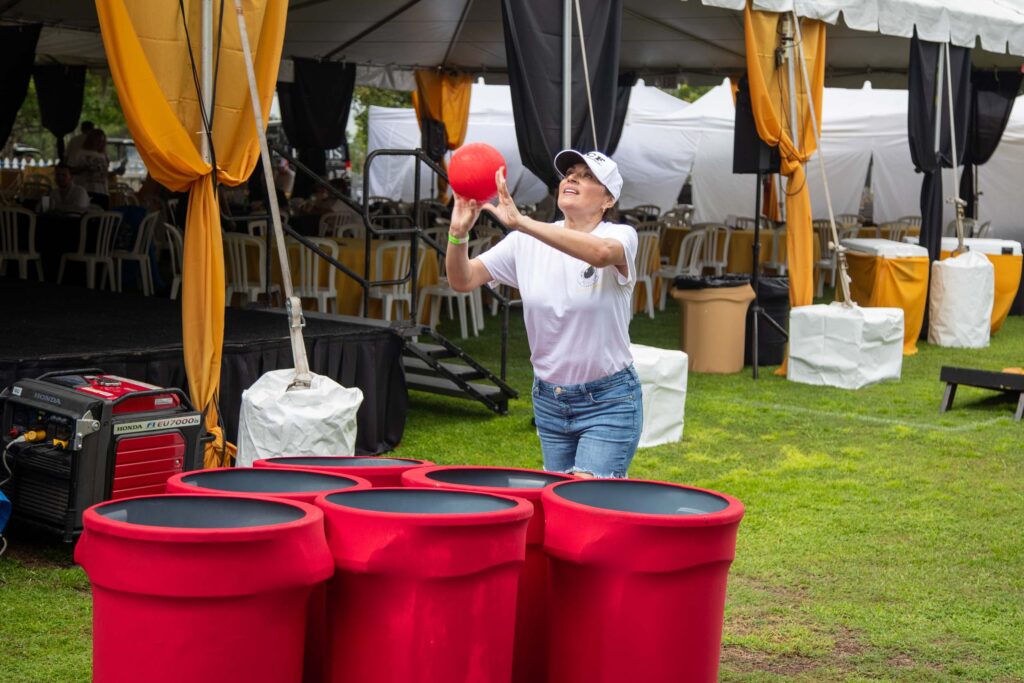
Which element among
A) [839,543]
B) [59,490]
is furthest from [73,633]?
[839,543]

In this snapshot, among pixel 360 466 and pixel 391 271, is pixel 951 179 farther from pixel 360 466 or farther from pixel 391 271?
pixel 360 466

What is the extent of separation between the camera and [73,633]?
4.16 meters

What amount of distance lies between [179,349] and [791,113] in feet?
18.6

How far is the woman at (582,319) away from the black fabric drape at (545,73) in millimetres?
3923

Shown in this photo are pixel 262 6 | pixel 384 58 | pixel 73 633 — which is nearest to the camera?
pixel 73 633

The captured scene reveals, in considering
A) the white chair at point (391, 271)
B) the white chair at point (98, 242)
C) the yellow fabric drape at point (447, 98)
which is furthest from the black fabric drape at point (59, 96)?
the white chair at point (391, 271)

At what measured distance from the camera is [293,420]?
5574 mm

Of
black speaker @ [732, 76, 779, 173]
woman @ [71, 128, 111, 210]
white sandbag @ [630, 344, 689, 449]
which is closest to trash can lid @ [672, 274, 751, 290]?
black speaker @ [732, 76, 779, 173]

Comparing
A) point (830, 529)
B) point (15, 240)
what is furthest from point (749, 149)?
point (15, 240)

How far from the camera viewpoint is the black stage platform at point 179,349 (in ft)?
19.4

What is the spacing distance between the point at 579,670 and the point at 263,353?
13.8 feet

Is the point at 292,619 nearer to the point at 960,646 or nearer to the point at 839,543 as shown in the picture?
the point at 960,646

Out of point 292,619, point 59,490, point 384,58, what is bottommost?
point 59,490

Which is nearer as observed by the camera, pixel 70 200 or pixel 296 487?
pixel 296 487
